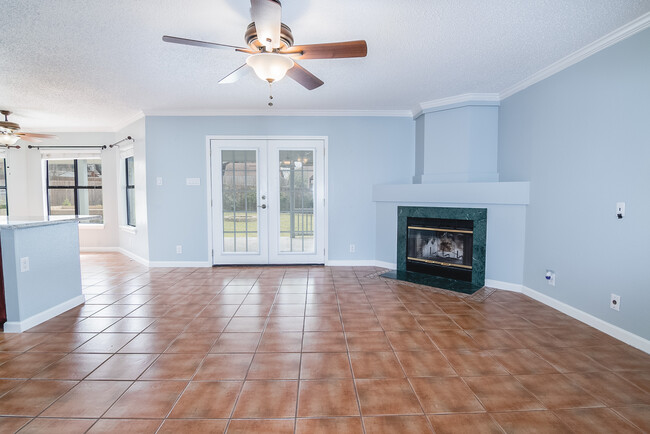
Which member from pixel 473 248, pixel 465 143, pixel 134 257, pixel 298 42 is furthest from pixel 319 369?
pixel 134 257

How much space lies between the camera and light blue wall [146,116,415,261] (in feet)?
15.4

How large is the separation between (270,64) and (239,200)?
297 cm

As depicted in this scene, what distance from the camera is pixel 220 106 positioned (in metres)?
4.44

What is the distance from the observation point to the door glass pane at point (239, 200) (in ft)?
15.6

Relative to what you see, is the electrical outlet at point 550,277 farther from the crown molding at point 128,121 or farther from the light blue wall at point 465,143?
the crown molding at point 128,121

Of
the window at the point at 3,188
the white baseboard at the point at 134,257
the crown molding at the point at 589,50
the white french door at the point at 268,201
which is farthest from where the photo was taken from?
the window at the point at 3,188

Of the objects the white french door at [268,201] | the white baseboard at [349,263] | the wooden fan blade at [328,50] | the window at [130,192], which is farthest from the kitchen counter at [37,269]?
the white baseboard at [349,263]

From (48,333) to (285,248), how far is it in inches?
114

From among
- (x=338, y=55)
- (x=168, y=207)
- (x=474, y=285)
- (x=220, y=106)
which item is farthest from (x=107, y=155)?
(x=474, y=285)

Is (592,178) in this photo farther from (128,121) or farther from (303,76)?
(128,121)

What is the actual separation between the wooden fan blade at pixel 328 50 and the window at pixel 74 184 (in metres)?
5.75

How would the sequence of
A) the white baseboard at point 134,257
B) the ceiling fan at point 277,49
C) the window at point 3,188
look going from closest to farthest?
1. the ceiling fan at point 277,49
2. the white baseboard at point 134,257
3. the window at point 3,188

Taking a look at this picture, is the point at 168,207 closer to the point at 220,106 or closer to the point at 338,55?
the point at 220,106

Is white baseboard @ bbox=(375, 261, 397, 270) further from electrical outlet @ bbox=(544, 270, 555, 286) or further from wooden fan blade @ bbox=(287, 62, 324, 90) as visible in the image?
wooden fan blade @ bbox=(287, 62, 324, 90)
